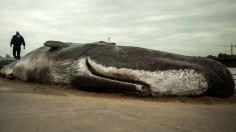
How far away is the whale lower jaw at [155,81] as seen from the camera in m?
4.74

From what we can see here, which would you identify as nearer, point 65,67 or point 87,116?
point 87,116

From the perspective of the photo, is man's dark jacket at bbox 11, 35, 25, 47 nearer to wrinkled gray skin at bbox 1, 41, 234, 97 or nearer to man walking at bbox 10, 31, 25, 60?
man walking at bbox 10, 31, 25, 60

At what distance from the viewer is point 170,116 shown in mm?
3074

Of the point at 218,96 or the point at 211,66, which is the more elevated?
the point at 211,66

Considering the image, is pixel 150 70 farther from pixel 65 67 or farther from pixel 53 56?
pixel 53 56

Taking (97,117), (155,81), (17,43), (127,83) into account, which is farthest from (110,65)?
(17,43)

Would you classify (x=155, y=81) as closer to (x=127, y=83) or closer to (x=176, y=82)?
(x=176, y=82)

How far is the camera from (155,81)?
4785 millimetres

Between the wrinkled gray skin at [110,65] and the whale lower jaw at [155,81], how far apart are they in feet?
0.06

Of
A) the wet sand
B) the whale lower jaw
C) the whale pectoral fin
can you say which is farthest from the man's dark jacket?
the wet sand

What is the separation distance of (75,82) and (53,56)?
115 centimetres

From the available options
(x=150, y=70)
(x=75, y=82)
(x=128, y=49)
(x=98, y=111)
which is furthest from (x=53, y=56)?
(x=98, y=111)

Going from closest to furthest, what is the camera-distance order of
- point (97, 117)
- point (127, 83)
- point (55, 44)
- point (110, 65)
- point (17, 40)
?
point (97, 117), point (127, 83), point (110, 65), point (55, 44), point (17, 40)

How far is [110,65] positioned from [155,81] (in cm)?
102
